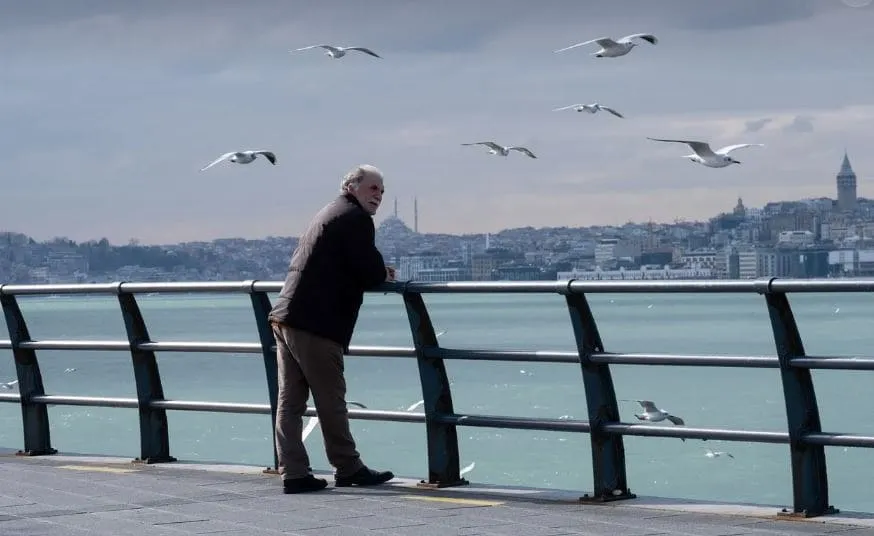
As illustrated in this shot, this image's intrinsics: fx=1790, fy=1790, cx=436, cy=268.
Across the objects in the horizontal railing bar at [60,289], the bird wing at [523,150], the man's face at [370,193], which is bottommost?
the horizontal railing bar at [60,289]

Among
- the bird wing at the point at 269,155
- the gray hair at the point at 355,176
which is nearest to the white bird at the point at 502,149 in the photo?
the bird wing at the point at 269,155

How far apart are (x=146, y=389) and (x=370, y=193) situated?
8.64 ft

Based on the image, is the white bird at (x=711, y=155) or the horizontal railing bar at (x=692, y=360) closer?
the horizontal railing bar at (x=692, y=360)

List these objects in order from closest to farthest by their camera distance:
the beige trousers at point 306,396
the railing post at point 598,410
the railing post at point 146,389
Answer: the railing post at point 598,410
the beige trousers at point 306,396
the railing post at point 146,389

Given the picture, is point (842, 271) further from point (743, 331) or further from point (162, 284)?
point (162, 284)

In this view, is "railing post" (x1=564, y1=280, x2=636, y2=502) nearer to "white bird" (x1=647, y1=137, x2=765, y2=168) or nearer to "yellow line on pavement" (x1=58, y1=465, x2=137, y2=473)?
"yellow line on pavement" (x1=58, y1=465, x2=137, y2=473)

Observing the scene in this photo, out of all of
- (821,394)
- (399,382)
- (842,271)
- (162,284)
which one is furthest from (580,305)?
(842,271)

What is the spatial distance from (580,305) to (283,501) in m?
1.81

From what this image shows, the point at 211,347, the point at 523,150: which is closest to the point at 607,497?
the point at 211,347

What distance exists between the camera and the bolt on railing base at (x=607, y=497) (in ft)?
29.0

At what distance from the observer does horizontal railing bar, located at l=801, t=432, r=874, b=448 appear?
7740 mm

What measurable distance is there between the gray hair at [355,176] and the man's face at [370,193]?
16mm

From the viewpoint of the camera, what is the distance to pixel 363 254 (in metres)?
9.23

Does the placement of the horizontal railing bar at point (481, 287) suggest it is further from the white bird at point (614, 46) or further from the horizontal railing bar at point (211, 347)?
the white bird at point (614, 46)
